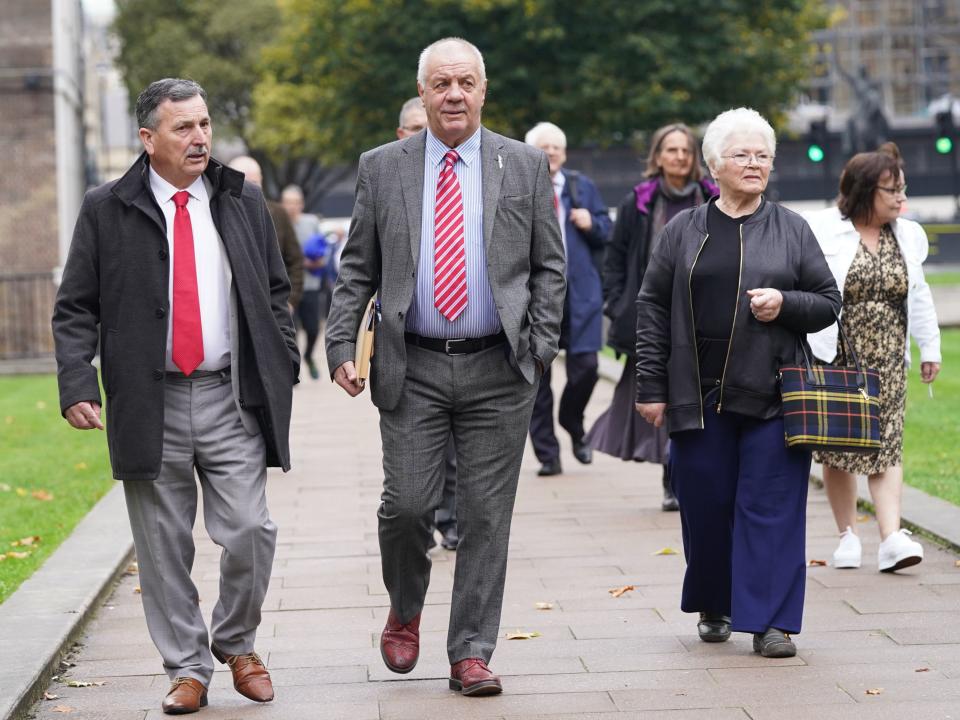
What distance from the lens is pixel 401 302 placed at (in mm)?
5125

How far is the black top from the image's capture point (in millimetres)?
5637

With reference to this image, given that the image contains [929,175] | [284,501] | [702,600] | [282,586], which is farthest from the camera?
[929,175]

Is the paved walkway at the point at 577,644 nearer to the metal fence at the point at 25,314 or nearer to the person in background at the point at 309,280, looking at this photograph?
the person in background at the point at 309,280

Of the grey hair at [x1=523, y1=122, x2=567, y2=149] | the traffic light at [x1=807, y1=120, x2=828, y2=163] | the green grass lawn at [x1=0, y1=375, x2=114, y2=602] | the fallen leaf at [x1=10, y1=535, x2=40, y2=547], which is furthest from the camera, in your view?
the traffic light at [x1=807, y1=120, x2=828, y2=163]

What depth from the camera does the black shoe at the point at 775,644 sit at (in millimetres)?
5531

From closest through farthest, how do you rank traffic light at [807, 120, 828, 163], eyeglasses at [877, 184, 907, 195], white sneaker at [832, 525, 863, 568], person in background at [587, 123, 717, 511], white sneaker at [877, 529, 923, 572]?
white sneaker at [877, 529, 923, 572]
eyeglasses at [877, 184, 907, 195]
white sneaker at [832, 525, 863, 568]
person in background at [587, 123, 717, 511]
traffic light at [807, 120, 828, 163]

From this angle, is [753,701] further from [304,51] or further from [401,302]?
[304,51]

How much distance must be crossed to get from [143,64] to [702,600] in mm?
46944

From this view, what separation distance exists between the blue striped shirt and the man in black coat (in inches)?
17.2

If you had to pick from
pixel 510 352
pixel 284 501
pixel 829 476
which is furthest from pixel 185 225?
pixel 284 501

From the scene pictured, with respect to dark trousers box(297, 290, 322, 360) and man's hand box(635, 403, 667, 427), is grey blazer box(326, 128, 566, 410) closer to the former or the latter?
man's hand box(635, 403, 667, 427)

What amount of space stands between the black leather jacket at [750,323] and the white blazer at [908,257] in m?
1.31

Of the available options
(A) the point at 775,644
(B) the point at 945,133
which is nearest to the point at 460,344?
(A) the point at 775,644

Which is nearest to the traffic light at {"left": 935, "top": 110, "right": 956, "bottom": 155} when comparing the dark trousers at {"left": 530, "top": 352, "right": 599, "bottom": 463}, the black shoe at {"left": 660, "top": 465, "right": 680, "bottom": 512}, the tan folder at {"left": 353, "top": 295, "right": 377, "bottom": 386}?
the dark trousers at {"left": 530, "top": 352, "right": 599, "bottom": 463}
